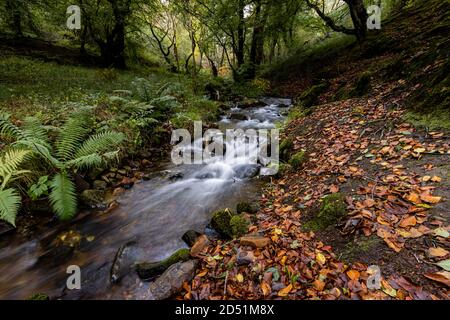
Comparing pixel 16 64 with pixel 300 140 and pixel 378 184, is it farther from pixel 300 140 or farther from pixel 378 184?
pixel 378 184

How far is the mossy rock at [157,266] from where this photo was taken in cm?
290

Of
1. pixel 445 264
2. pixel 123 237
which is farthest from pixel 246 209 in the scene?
pixel 445 264

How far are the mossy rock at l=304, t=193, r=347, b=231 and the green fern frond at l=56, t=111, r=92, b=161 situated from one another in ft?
14.7

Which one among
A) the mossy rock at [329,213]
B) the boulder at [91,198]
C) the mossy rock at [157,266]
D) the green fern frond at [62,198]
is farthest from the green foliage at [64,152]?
the mossy rock at [329,213]

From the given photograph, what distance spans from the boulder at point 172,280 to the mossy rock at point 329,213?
1.45 m

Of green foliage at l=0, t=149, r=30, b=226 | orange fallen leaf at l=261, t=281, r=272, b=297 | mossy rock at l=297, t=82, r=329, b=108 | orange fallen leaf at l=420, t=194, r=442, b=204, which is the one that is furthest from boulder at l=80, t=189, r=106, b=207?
mossy rock at l=297, t=82, r=329, b=108

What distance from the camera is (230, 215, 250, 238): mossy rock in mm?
3182

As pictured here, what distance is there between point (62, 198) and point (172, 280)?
2606 mm

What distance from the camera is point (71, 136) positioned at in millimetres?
4797

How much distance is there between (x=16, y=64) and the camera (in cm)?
953

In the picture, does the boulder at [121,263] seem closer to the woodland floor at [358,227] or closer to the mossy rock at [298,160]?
the woodland floor at [358,227]

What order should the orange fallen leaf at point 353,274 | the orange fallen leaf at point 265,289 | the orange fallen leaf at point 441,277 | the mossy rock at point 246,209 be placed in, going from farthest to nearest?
the mossy rock at point 246,209, the orange fallen leaf at point 265,289, the orange fallen leaf at point 353,274, the orange fallen leaf at point 441,277
